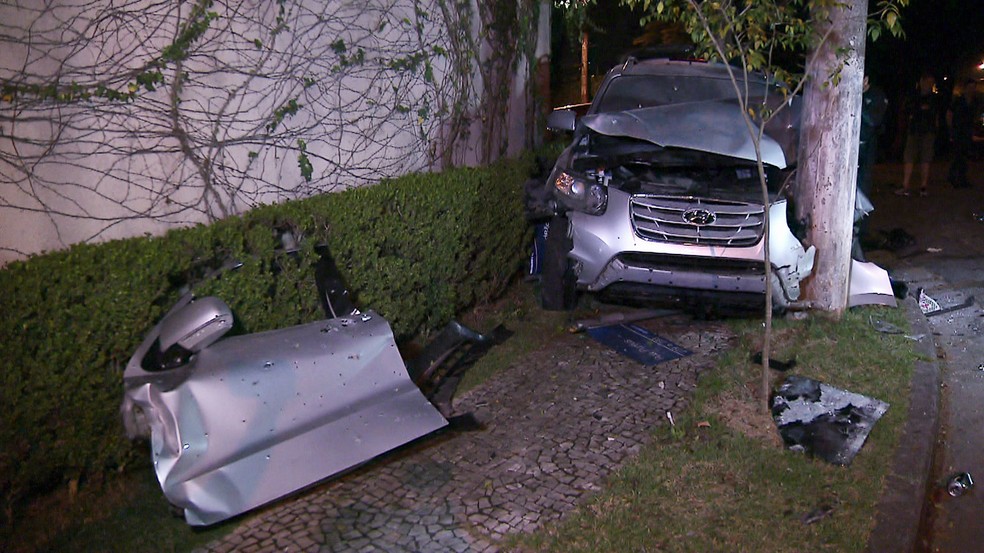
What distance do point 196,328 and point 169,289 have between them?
1.74 feet

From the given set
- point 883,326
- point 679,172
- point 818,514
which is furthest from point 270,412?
point 883,326

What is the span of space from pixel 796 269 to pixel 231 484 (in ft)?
15.3

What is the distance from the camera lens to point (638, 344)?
21.7 feet

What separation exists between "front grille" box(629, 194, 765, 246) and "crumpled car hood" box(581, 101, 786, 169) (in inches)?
17.2

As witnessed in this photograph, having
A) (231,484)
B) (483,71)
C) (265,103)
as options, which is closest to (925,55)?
(483,71)

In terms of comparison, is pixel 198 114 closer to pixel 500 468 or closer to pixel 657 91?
pixel 500 468

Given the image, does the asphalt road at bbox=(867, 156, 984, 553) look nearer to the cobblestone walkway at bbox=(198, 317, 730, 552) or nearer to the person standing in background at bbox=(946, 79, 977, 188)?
the person standing in background at bbox=(946, 79, 977, 188)

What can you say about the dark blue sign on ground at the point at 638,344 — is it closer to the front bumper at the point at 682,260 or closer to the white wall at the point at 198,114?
the front bumper at the point at 682,260

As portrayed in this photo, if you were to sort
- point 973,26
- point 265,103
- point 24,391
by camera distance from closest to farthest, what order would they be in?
point 24,391 → point 265,103 → point 973,26

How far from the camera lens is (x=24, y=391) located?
12.7 ft

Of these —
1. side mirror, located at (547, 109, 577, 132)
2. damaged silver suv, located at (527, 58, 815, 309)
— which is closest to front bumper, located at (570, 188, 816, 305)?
damaged silver suv, located at (527, 58, 815, 309)

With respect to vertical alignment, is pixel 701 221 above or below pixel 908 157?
above

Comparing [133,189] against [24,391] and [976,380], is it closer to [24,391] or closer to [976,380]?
[24,391]

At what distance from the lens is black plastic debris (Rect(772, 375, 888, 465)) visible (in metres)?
4.85
